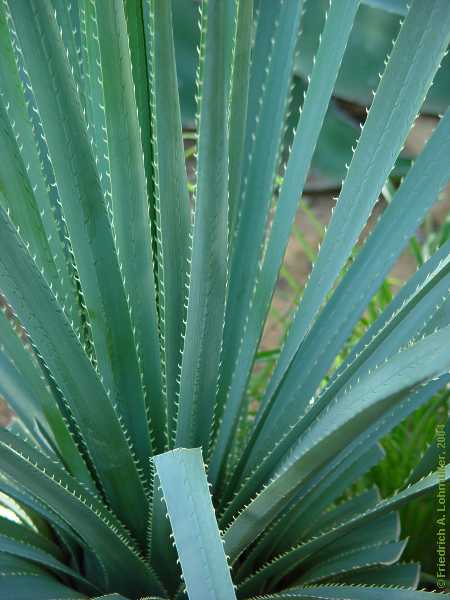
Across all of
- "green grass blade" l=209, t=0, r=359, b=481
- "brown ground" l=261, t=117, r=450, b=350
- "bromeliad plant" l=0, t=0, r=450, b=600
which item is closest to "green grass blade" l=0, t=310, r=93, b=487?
"bromeliad plant" l=0, t=0, r=450, b=600

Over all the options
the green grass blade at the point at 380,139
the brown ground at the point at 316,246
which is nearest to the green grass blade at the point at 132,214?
the green grass blade at the point at 380,139

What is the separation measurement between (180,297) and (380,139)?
0.20m

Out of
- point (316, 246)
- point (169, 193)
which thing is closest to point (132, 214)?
point (169, 193)

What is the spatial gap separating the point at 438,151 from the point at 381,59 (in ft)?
3.45

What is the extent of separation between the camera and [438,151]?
27.3 inches

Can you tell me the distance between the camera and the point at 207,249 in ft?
2.06

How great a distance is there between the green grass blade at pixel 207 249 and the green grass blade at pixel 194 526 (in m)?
0.13

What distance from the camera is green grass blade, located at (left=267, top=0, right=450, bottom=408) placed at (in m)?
0.64

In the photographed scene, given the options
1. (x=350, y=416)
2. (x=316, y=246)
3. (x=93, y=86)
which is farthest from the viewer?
(x=316, y=246)

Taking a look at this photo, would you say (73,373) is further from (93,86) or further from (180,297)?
(93,86)

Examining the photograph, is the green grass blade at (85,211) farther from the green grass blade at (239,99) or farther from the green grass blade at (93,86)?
the green grass blade at (239,99)

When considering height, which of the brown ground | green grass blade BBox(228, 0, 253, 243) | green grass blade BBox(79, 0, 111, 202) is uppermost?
the brown ground

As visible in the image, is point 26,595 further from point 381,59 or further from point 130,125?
point 381,59

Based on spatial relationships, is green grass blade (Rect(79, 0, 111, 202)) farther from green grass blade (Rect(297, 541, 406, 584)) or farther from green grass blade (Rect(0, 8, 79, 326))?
green grass blade (Rect(297, 541, 406, 584))
